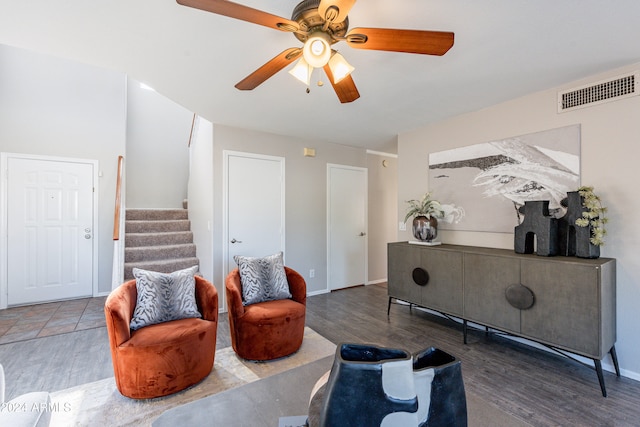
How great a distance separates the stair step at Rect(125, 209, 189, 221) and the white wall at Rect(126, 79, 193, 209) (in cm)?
81

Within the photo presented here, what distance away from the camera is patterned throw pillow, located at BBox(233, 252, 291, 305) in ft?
8.41

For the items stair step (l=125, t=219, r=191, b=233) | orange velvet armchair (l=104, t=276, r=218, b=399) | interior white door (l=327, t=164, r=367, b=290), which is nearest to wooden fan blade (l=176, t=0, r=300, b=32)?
orange velvet armchair (l=104, t=276, r=218, b=399)

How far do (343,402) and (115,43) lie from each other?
2.43 m

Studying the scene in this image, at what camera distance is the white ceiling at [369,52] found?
1.54m

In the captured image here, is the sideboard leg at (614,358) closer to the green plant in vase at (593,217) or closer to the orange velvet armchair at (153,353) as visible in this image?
the green plant in vase at (593,217)

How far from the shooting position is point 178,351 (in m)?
1.88

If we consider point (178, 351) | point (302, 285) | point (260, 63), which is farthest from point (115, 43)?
point (302, 285)

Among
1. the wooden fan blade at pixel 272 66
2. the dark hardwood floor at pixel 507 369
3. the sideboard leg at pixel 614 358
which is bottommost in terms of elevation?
the dark hardwood floor at pixel 507 369

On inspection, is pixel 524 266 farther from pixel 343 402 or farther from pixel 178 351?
pixel 178 351

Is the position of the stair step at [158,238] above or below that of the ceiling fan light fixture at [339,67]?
below

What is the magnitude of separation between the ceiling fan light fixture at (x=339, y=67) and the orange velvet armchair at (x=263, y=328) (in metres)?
1.85

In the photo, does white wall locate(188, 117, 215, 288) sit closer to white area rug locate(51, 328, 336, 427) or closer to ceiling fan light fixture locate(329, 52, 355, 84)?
white area rug locate(51, 328, 336, 427)

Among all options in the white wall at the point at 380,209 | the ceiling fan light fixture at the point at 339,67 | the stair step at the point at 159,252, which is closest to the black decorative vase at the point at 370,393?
the ceiling fan light fixture at the point at 339,67

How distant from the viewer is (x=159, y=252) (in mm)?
3916
